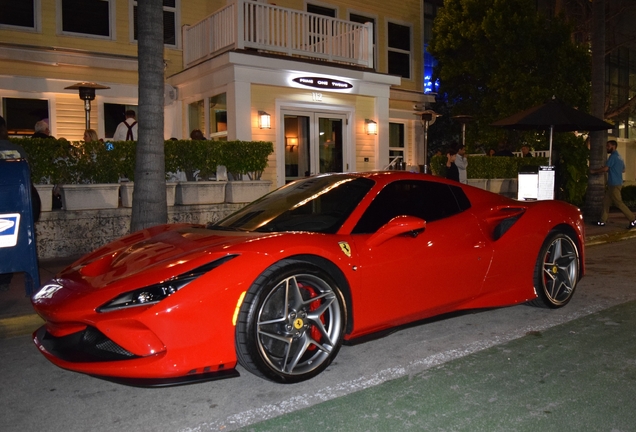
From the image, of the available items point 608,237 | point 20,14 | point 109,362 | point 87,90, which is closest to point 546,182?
point 608,237

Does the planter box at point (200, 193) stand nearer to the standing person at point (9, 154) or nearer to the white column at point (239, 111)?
the white column at point (239, 111)

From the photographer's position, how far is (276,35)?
531 inches

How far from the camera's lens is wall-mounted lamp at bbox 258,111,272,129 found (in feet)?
42.4

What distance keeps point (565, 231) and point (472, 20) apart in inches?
532

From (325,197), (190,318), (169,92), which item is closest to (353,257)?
(325,197)

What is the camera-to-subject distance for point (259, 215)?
4.76 metres

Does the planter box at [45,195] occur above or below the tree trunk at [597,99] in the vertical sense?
below

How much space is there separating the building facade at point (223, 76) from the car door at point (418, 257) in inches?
322

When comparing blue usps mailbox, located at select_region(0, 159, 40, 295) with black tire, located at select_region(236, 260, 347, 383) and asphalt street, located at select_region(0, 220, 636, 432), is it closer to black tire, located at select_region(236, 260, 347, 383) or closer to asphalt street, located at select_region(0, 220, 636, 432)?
asphalt street, located at select_region(0, 220, 636, 432)

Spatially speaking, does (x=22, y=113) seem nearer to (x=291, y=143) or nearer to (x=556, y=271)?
(x=291, y=143)

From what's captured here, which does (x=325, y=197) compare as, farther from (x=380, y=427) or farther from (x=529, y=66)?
(x=529, y=66)

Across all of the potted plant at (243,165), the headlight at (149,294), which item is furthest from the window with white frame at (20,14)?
the headlight at (149,294)

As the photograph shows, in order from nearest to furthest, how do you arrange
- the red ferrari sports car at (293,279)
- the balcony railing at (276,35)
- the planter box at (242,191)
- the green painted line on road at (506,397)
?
1. the green painted line on road at (506,397)
2. the red ferrari sports car at (293,279)
3. the planter box at (242,191)
4. the balcony railing at (276,35)

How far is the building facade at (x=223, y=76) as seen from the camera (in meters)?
12.5
